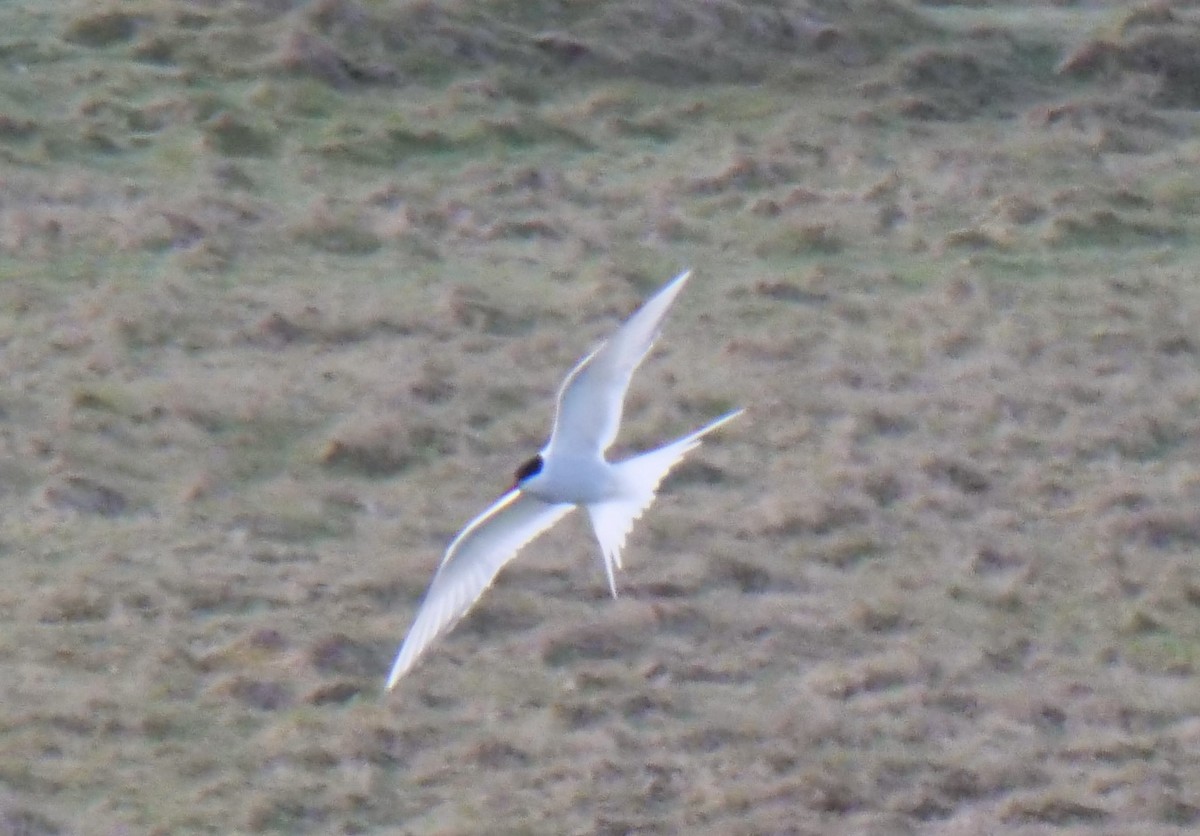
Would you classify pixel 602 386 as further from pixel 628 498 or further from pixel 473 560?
pixel 473 560

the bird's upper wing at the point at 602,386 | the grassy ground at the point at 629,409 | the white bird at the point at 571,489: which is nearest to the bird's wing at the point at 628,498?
the white bird at the point at 571,489

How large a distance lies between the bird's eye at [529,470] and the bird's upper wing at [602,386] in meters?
0.12

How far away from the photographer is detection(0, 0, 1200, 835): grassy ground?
8.15 meters

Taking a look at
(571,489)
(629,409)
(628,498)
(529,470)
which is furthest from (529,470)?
(629,409)

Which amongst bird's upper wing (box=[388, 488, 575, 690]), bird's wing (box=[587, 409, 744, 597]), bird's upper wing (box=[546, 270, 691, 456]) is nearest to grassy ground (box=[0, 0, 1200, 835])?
bird's upper wing (box=[388, 488, 575, 690])

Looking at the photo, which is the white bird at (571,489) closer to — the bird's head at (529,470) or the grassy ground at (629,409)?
the bird's head at (529,470)

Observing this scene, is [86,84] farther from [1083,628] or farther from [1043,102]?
[1083,628]

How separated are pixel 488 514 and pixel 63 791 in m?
1.62

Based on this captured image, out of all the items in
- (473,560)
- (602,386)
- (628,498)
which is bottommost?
(473,560)

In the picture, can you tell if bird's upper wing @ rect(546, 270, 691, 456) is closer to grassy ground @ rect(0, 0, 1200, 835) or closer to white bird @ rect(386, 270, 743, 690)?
white bird @ rect(386, 270, 743, 690)

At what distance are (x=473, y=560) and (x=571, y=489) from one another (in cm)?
39

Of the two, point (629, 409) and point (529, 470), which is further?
point (629, 409)

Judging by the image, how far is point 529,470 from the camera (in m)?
7.83

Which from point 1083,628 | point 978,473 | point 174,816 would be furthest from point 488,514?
point 978,473
